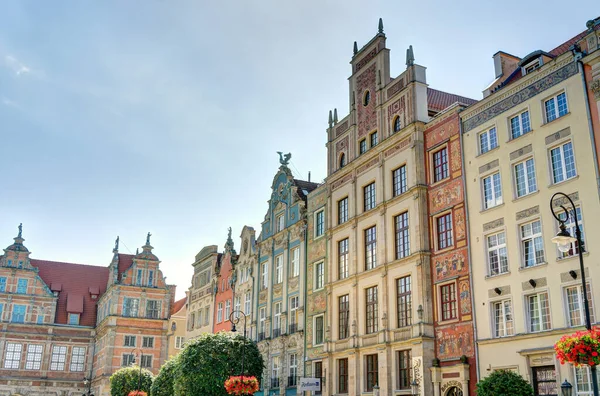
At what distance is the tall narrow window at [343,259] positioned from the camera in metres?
33.5

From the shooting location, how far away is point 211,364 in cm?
3456

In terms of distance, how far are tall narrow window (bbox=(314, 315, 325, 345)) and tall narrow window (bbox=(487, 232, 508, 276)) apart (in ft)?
40.1

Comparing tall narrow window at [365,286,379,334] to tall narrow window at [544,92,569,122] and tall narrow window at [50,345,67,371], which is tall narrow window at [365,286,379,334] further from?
tall narrow window at [50,345,67,371]

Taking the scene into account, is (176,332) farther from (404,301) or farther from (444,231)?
(444,231)

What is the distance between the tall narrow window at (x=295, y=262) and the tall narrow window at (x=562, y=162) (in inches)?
724

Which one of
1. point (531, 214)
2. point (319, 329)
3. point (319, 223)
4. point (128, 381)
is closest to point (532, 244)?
point (531, 214)

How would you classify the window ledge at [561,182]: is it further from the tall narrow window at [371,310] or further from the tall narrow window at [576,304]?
the tall narrow window at [371,310]

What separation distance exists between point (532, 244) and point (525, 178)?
7.91ft

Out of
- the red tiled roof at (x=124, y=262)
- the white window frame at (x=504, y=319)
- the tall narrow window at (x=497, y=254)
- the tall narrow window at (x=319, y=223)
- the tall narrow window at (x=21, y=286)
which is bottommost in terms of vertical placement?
the white window frame at (x=504, y=319)

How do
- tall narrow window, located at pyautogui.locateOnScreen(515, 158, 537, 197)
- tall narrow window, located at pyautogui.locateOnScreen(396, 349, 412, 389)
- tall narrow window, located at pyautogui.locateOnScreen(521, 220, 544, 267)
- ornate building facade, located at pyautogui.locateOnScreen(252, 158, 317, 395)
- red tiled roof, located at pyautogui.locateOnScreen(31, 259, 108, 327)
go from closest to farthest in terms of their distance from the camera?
→ tall narrow window, located at pyautogui.locateOnScreen(521, 220, 544, 267) → tall narrow window, located at pyautogui.locateOnScreen(515, 158, 537, 197) → tall narrow window, located at pyautogui.locateOnScreen(396, 349, 412, 389) → ornate building facade, located at pyautogui.locateOnScreen(252, 158, 317, 395) → red tiled roof, located at pyautogui.locateOnScreen(31, 259, 108, 327)

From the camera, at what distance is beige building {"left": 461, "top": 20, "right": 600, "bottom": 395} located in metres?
21.1

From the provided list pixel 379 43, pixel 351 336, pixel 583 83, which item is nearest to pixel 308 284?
pixel 351 336

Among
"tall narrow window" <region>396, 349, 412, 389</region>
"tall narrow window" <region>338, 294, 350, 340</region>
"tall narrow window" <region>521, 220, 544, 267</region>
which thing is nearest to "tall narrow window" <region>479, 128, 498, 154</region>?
"tall narrow window" <region>521, 220, 544, 267</region>

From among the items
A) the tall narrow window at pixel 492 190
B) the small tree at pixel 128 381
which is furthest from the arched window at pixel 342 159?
the small tree at pixel 128 381
